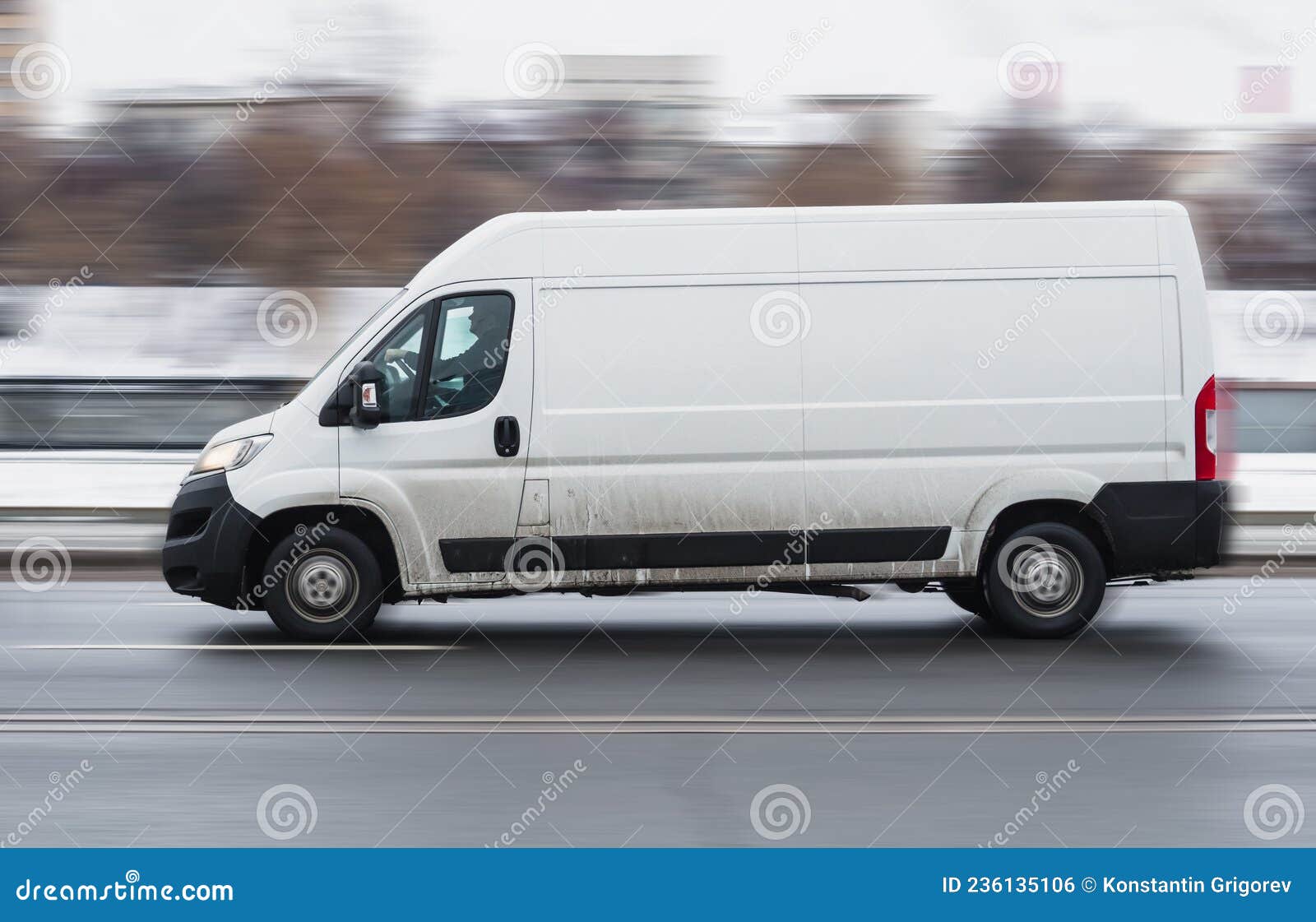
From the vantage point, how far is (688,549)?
7.93 metres

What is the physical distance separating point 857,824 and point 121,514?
10732 mm

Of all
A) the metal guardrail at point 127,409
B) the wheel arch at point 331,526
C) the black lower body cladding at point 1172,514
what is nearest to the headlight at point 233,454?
the wheel arch at point 331,526

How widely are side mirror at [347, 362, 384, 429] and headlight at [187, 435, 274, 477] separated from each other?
0.48m

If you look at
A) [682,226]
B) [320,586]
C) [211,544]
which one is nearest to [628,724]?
[320,586]

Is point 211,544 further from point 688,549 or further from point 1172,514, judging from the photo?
point 1172,514

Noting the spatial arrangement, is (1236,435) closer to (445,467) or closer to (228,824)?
(445,467)

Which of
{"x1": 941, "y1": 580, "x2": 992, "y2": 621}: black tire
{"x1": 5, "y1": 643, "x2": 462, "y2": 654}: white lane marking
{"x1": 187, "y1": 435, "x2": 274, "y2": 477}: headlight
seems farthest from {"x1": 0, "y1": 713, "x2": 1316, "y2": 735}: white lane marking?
{"x1": 941, "y1": 580, "x2": 992, "y2": 621}: black tire

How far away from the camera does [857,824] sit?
477 centimetres

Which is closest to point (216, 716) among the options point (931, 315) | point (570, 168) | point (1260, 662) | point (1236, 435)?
point (931, 315)

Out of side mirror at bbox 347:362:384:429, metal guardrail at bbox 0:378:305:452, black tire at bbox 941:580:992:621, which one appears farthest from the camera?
metal guardrail at bbox 0:378:305:452

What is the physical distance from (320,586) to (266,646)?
0.43m

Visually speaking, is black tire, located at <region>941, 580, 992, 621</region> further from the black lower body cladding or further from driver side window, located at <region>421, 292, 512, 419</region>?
driver side window, located at <region>421, 292, 512, 419</region>

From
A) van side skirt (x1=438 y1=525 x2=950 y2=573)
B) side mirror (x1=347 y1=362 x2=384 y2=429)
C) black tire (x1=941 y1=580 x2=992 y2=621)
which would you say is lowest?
black tire (x1=941 y1=580 x2=992 y2=621)

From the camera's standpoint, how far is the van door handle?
7914 millimetres
